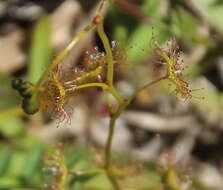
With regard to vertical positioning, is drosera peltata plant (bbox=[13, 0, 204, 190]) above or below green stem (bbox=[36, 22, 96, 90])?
below

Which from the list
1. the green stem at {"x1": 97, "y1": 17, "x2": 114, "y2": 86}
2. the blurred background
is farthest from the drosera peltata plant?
the blurred background

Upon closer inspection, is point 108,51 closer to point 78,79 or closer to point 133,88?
point 78,79

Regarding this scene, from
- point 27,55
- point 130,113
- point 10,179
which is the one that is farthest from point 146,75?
point 10,179

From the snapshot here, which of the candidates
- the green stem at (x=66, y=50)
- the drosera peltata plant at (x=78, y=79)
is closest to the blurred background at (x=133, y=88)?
the drosera peltata plant at (x=78, y=79)

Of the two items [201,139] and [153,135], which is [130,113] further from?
[201,139]

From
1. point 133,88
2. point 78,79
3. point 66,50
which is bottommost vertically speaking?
point 133,88

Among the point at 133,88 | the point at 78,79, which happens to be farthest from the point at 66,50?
the point at 133,88

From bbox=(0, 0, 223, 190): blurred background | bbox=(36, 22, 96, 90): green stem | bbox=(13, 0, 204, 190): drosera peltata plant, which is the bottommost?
bbox=(0, 0, 223, 190): blurred background

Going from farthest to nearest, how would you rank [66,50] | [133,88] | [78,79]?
[133,88]
[78,79]
[66,50]

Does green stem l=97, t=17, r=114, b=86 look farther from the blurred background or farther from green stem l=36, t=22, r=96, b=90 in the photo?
the blurred background

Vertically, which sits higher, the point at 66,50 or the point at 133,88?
the point at 66,50
